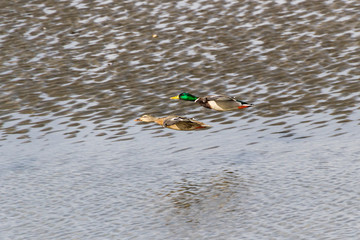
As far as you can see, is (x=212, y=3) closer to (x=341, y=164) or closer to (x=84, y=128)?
(x=84, y=128)

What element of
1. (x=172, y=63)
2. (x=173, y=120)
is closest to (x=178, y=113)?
(x=173, y=120)

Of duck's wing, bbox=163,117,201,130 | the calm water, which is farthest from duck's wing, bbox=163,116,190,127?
the calm water

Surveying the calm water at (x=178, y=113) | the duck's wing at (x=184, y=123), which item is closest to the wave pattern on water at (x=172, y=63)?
the calm water at (x=178, y=113)

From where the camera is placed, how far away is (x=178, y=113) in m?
22.4

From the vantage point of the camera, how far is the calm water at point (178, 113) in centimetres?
1537

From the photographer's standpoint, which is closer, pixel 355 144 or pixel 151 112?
pixel 355 144

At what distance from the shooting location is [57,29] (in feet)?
105

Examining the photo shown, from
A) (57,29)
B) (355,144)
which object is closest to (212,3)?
(57,29)

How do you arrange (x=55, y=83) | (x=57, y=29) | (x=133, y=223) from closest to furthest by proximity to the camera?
1. (x=133, y=223)
2. (x=55, y=83)
3. (x=57, y=29)

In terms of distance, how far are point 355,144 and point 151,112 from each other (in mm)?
5816

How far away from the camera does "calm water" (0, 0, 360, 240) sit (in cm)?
1537

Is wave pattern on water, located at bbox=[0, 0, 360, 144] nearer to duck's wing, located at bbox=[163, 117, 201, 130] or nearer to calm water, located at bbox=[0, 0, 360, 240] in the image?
calm water, located at bbox=[0, 0, 360, 240]

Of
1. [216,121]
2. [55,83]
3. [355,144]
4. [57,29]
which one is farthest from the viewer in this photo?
[57,29]

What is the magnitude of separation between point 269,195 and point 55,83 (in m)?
11.4
